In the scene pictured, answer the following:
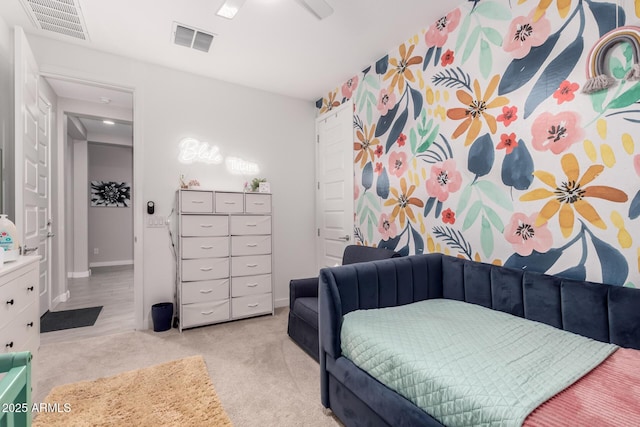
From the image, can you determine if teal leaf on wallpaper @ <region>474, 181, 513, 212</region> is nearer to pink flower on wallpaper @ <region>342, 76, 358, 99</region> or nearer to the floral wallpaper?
the floral wallpaper

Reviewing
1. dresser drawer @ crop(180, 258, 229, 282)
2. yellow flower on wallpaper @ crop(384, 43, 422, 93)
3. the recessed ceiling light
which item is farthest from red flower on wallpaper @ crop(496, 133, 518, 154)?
dresser drawer @ crop(180, 258, 229, 282)

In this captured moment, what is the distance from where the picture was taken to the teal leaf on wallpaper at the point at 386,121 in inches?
113

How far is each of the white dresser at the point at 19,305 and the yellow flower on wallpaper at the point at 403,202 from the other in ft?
8.83

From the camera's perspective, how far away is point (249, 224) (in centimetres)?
332

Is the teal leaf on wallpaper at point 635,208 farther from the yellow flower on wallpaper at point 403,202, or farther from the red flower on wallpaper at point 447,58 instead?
the red flower on wallpaper at point 447,58

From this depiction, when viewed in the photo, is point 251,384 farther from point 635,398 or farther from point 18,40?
point 18,40

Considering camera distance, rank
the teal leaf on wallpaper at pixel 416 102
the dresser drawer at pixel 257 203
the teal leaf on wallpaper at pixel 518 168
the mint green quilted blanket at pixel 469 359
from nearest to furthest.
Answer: the mint green quilted blanket at pixel 469 359 < the teal leaf on wallpaper at pixel 518 168 < the teal leaf on wallpaper at pixel 416 102 < the dresser drawer at pixel 257 203

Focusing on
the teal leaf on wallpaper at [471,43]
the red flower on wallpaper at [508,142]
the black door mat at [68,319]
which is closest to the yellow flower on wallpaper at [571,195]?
the red flower on wallpaper at [508,142]

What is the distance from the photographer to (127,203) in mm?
6695

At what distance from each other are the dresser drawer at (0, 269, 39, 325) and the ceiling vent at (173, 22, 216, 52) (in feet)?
7.10

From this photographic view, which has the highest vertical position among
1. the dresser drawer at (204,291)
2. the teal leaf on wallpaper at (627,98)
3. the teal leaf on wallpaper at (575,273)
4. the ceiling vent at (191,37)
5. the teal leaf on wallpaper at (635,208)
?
the ceiling vent at (191,37)

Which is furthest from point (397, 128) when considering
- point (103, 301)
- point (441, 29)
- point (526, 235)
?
point (103, 301)

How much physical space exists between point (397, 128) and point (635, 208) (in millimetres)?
1773

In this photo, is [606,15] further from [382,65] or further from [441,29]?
[382,65]
